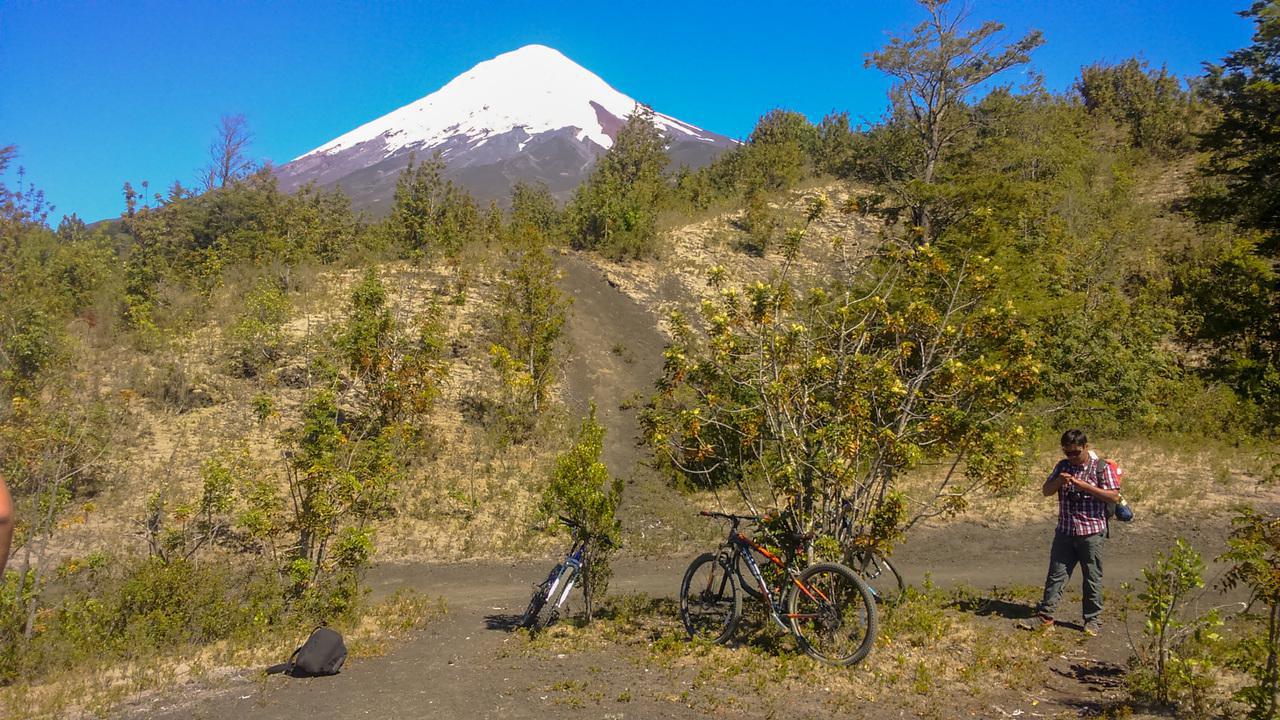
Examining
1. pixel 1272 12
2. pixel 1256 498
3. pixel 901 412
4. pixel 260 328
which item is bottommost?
pixel 1256 498

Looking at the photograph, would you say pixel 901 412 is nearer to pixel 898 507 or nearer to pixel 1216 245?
pixel 898 507

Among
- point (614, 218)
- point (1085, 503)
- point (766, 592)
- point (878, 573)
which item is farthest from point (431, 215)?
point (1085, 503)

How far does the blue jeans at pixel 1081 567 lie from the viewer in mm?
5523

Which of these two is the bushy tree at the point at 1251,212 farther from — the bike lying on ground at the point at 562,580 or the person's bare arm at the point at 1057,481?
the bike lying on ground at the point at 562,580

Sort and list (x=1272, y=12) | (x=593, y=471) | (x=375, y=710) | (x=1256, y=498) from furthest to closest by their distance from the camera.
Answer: (x=1272, y=12), (x=1256, y=498), (x=593, y=471), (x=375, y=710)

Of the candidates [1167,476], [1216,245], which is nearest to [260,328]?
[1167,476]

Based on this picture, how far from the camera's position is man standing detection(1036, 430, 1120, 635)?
17.9ft

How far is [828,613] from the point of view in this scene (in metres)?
5.00

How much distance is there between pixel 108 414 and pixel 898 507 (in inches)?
524

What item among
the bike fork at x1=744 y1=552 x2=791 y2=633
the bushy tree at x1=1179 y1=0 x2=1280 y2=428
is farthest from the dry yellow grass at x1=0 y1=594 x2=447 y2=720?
the bushy tree at x1=1179 y1=0 x2=1280 y2=428

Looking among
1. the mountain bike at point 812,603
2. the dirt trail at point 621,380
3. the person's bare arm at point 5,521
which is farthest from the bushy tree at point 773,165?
the person's bare arm at point 5,521

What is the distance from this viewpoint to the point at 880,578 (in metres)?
8.03

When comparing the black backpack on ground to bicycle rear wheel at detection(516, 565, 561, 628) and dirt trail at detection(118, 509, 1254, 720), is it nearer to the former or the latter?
dirt trail at detection(118, 509, 1254, 720)

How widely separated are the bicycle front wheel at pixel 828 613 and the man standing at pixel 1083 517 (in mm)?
1843
